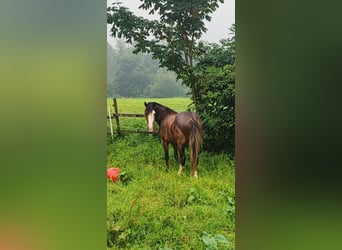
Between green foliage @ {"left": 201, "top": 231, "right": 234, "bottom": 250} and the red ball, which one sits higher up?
the red ball

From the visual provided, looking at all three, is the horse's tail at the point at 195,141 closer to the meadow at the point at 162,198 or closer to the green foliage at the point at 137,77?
the meadow at the point at 162,198

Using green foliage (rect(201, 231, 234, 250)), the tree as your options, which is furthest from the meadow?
the tree

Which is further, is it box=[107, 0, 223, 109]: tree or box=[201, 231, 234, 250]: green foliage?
box=[107, 0, 223, 109]: tree

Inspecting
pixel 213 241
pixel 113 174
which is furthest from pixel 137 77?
pixel 213 241

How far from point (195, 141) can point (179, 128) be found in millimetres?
124

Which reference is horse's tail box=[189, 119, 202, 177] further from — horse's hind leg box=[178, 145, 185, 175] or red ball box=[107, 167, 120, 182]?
red ball box=[107, 167, 120, 182]

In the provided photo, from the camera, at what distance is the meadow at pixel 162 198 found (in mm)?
1979

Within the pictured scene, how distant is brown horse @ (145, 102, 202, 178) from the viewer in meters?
2.16

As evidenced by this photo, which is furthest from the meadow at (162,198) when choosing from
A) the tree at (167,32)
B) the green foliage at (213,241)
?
the tree at (167,32)

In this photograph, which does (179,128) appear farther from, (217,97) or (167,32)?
(167,32)
